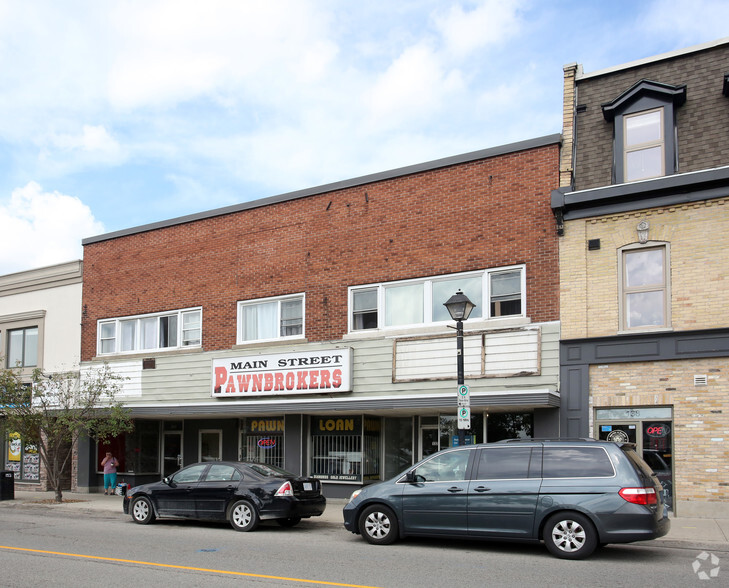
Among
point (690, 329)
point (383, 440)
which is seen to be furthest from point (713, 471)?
point (383, 440)

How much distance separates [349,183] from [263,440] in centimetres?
719

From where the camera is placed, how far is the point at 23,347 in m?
26.0

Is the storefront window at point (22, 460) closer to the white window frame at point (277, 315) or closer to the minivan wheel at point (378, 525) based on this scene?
the white window frame at point (277, 315)

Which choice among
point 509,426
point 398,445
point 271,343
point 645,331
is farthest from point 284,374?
point 645,331

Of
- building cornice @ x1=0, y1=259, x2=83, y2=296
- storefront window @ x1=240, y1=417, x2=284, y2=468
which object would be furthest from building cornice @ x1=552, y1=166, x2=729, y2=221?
building cornice @ x1=0, y1=259, x2=83, y2=296

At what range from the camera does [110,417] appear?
2102 cm

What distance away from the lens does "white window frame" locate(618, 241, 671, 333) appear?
15.2 m

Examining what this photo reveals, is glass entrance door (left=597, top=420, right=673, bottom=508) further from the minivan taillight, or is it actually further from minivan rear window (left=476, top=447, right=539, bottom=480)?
the minivan taillight

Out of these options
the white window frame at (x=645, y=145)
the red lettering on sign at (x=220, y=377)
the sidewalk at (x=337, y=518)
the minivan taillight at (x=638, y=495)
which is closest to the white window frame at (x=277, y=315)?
the red lettering on sign at (x=220, y=377)

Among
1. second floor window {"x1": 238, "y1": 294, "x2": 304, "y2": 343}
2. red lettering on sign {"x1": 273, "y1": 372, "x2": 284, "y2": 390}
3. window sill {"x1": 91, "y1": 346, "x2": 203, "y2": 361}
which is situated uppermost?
second floor window {"x1": 238, "y1": 294, "x2": 304, "y2": 343}

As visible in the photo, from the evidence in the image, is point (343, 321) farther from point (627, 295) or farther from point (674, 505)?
point (674, 505)

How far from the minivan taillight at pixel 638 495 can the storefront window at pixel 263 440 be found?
1167 centimetres

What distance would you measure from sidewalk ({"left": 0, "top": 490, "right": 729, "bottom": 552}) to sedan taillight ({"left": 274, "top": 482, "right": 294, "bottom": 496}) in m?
1.38

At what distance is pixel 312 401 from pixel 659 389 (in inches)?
301
